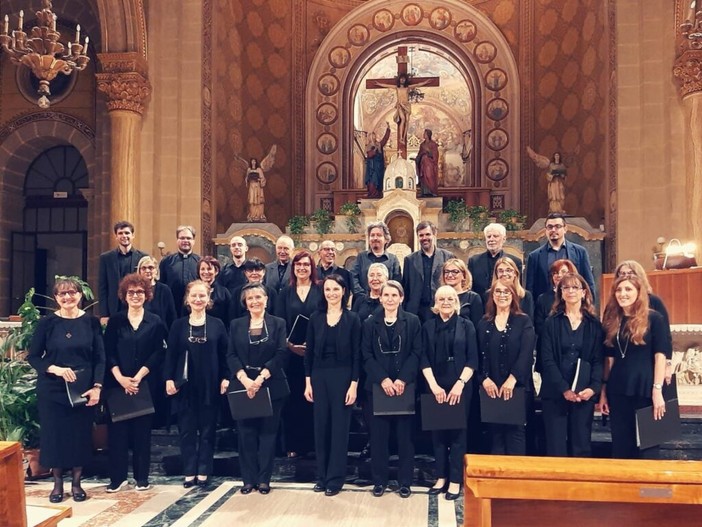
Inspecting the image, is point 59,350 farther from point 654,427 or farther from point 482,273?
point 654,427

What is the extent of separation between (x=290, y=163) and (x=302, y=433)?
10.1 m

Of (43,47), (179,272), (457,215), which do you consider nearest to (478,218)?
(457,215)

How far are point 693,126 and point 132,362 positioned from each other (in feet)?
27.4

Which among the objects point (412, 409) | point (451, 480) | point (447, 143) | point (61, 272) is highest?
point (447, 143)

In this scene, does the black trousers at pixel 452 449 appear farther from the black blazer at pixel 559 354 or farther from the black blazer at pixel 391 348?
the black blazer at pixel 559 354

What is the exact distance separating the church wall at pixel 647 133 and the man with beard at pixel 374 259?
6038 mm

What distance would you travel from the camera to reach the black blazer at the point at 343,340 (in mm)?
5109

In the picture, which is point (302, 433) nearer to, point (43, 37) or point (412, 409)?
point (412, 409)

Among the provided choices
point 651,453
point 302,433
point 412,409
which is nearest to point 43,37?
point 302,433

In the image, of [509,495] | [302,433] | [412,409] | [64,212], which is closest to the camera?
[509,495]

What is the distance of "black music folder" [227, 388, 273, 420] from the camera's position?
5031 mm

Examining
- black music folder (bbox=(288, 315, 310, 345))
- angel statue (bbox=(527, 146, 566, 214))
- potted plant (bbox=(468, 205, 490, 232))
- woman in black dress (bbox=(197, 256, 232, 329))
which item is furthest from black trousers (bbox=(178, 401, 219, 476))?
angel statue (bbox=(527, 146, 566, 214))

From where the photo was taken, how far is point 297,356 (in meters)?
5.80

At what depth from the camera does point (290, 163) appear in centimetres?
1535
